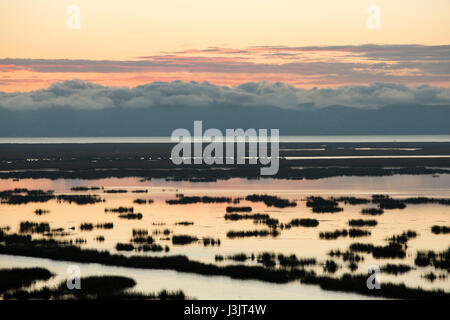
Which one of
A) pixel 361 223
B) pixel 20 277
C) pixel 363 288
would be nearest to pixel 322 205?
pixel 361 223

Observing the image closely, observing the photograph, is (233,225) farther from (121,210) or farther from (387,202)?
(387,202)

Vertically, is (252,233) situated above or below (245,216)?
above

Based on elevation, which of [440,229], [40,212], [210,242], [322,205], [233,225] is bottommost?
[322,205]

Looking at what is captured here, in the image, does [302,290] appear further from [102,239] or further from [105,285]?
[102,239]

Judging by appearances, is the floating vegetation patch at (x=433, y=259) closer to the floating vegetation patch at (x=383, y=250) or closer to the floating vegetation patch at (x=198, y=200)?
the floating vegetation patch at (x=383, y=250)

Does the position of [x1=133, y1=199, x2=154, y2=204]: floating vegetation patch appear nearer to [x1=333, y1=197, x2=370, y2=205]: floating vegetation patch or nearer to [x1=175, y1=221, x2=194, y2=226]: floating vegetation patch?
[x1=175, y1=221, x2=194, y2=226]: floating vegetation patch

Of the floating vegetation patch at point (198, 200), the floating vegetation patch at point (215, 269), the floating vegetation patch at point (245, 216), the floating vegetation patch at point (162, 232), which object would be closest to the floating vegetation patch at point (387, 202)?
the floating vegetation patch at point (245, 216)
